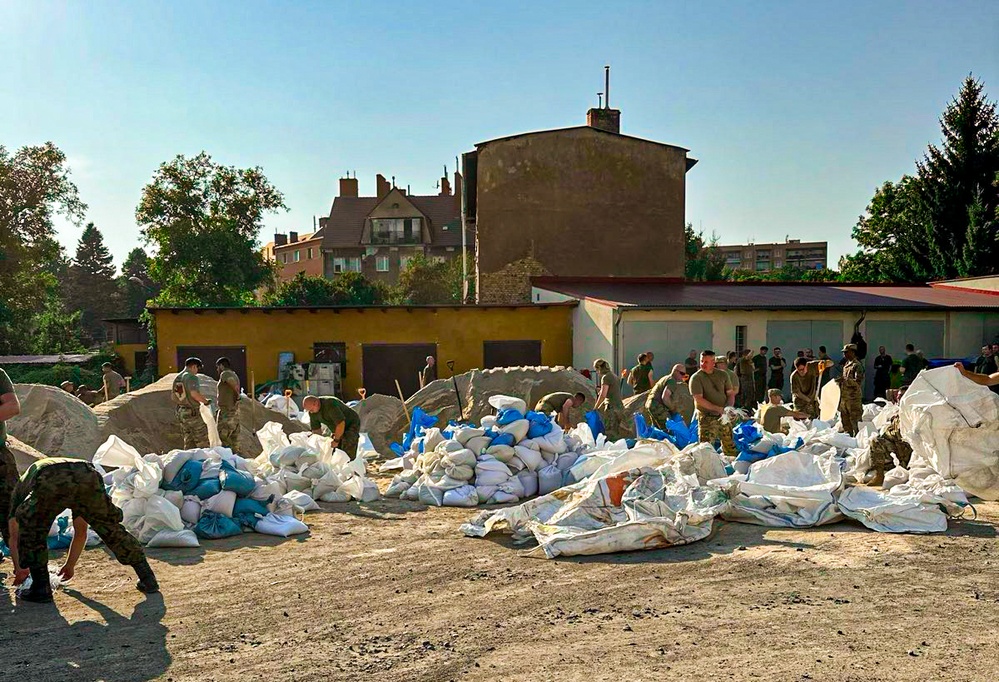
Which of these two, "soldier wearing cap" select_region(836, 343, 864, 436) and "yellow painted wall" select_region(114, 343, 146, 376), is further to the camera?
"yellow painted wall" select_region(114, 343, 146, 376)

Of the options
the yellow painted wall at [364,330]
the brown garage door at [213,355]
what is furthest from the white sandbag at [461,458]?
the brown garage door at [213,355]

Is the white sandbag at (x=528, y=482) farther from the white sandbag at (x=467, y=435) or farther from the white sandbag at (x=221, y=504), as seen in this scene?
the white sandbag at (x=221, y=504)

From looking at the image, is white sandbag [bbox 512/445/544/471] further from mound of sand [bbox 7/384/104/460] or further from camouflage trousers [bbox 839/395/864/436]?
mound of sand [bbox 7/384/104/460]

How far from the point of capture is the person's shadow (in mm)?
4389

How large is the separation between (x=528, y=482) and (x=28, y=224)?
33.2 meters

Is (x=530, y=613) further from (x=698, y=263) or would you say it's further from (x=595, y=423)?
(x=698, y=263)

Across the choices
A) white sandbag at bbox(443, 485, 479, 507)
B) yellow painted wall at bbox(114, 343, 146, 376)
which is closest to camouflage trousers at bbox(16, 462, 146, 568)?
white sandbag at bbox(443, 485, 479, 507)

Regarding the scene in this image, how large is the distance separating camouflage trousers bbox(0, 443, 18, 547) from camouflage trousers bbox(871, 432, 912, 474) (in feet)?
24.7

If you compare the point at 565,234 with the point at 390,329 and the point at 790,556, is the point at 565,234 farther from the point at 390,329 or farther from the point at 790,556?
the point at 790,556

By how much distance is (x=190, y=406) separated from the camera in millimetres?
10438

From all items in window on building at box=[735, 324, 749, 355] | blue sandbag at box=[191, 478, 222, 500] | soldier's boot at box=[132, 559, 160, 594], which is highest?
window on building at box=[735, 324, 749, 355]

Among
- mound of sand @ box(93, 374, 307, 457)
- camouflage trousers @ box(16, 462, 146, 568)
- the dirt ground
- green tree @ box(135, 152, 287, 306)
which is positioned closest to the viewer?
the dirt ground

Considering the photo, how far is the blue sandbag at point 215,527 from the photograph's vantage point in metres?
7.47

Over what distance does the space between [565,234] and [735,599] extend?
71.7 ft
